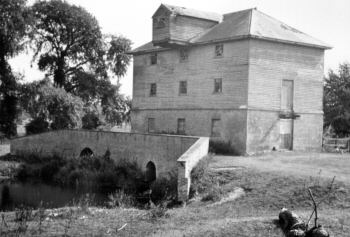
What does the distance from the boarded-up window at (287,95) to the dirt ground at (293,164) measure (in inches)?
131

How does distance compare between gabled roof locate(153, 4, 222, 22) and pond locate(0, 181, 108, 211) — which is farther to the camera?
gabled roof locate(153, 4, 222, 22)

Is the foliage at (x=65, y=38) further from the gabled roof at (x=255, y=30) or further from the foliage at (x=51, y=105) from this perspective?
the gabled roof at (x=255, y=30)

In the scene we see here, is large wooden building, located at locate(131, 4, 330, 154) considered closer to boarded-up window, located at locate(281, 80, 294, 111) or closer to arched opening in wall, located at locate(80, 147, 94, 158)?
boarded-up window, located at locate(281, 80, 294, 111)

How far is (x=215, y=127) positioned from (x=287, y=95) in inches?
206

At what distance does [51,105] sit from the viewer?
4231 cm

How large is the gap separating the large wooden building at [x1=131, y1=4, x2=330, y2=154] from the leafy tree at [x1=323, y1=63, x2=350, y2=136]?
1474 centimetres

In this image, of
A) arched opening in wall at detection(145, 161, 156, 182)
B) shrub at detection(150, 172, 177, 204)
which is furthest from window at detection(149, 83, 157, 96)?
shrub at detection(150, 172, 177, 204)

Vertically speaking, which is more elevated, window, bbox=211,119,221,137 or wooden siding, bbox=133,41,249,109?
wooden siding, bbox=133,41,249,109

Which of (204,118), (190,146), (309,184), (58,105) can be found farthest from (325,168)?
(58,105)

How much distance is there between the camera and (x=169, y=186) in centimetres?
2445

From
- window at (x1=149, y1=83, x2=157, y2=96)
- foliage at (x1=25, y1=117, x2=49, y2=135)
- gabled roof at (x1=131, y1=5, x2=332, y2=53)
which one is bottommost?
foliage at (x1=25, y1=117, x2=49, y2=135)

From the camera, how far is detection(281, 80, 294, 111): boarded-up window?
105 feet

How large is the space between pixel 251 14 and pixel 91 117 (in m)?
20.8

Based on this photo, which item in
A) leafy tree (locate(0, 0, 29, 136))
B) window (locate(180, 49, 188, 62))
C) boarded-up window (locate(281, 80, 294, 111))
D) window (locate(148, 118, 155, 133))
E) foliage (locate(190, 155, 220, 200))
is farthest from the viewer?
leafy tree (locate(0, 0, 29, 136))
